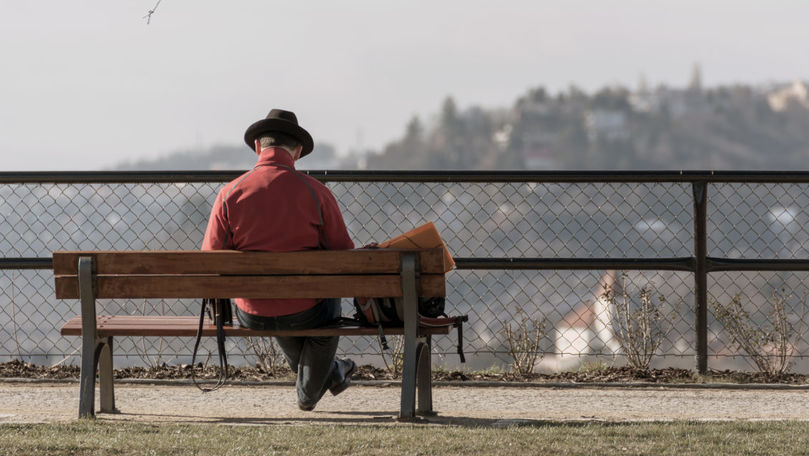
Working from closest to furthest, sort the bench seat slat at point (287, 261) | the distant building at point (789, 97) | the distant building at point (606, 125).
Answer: the bench seat slat at point (287, 261)
the distant building at point (606, 125)
the distant building at point (789, 97)

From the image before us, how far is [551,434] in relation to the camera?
4609 millimetres

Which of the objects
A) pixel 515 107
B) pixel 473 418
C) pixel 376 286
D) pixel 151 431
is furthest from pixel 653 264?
pixel 515 107

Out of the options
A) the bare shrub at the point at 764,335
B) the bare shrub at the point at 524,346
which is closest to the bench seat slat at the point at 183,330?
the bare shrub at the point at 524,346

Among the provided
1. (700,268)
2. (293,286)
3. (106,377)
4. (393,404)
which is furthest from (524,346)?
(106,377)

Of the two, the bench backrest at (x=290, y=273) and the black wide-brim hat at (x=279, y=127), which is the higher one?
the black wide-brim hat at (x=279, y=127)

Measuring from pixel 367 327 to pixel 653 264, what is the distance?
2.28m

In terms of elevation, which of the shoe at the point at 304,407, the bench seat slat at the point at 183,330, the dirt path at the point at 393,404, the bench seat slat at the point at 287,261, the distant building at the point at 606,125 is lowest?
the dirt path at the point at 393,404

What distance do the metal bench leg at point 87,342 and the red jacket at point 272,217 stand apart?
0.61 meters

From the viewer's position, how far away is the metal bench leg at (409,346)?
197 inches

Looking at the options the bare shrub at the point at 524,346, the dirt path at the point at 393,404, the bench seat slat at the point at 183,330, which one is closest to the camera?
the bench seat slat at the point at 183,330

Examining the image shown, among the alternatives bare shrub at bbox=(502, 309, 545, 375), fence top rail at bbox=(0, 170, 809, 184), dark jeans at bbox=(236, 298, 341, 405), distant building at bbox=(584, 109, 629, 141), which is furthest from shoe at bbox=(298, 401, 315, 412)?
distant building at bbox=(584, 109, 629, 141)

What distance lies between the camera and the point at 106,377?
18.1 feet

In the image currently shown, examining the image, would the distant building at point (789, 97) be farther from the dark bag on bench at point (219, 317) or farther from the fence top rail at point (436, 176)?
the dark bag on bench at point (219, 317)

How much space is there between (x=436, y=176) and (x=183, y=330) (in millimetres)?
2068
